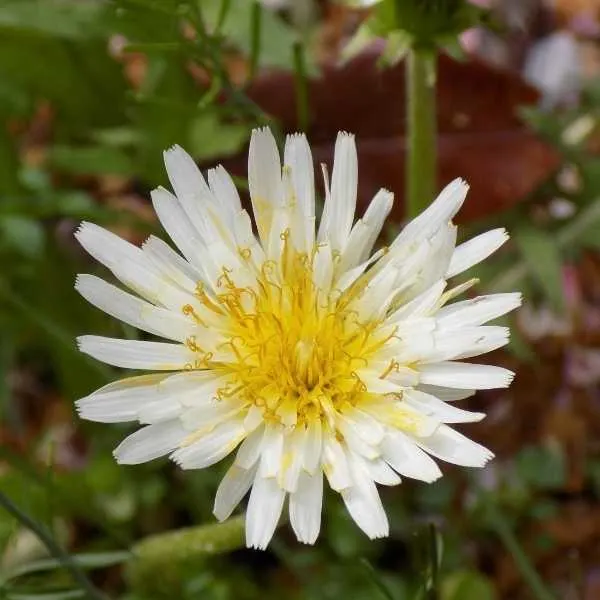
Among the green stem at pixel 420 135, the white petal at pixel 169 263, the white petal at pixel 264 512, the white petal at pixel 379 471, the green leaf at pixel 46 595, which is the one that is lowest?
the green leaf at pixel 46 595

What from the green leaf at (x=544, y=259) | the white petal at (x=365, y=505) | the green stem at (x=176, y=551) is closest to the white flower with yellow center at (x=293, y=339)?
the white petal at (x=365, y=505)

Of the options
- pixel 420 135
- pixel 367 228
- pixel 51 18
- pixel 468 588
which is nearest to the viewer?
pixel 367 228

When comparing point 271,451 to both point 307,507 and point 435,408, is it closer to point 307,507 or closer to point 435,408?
point 307,507

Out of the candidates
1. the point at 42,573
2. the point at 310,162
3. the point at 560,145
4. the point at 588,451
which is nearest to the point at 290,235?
the point at 310,162

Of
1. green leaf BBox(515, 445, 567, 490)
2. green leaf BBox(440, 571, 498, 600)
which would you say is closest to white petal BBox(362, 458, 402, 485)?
green leaf BBox(440, 571, 498, 600)

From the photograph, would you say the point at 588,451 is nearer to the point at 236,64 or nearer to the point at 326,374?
the point at 326,374

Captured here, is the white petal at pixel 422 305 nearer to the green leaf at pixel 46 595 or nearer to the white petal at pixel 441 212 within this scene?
the white petal at pixel 441 212

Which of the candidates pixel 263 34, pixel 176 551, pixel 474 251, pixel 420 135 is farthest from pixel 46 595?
pixel 263 34
